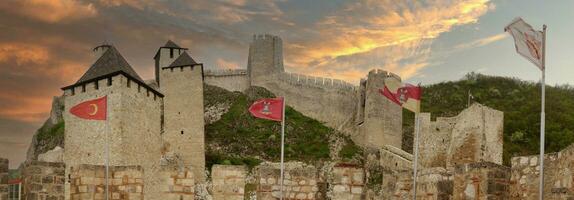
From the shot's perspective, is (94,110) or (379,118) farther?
(379,118)

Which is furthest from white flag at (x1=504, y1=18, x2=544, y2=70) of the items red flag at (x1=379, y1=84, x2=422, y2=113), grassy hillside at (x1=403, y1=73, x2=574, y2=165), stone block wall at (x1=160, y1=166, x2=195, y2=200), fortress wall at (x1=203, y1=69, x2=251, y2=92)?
fortress wall at (x1=203, y1=69, x2=251, y2=92)

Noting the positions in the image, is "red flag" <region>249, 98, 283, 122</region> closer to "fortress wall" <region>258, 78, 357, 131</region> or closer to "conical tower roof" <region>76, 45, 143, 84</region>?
"conical tower roof" <region>76, 45, 143, 84</region>

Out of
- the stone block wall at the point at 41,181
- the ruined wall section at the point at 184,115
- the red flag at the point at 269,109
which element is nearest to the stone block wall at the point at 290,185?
the red flag at the point at 269,109

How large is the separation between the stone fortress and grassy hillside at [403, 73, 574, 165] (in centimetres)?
685

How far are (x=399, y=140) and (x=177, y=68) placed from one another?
1819 cm

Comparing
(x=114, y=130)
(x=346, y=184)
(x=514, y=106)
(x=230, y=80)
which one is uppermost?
(x=230, y=80)

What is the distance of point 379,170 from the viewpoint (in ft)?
176

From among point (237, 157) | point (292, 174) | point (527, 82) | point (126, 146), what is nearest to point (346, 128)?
point (237, 157)

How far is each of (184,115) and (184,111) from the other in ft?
0.97

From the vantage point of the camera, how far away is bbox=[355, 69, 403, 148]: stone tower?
61469mm

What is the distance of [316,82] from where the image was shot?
71.4 m

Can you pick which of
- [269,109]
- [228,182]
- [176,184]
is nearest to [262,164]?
[269,109]

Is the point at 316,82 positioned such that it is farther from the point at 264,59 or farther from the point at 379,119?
the point at 379,119

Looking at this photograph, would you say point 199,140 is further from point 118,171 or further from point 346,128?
point 118,171
